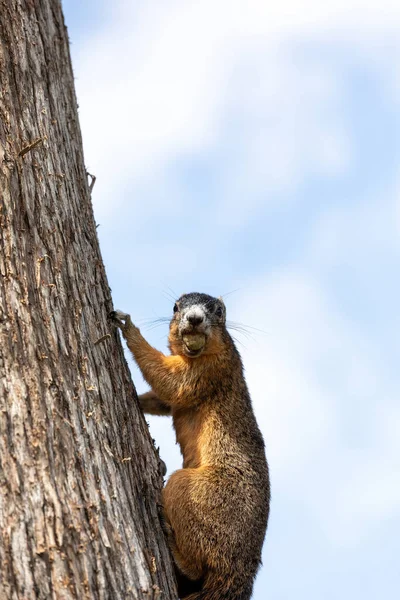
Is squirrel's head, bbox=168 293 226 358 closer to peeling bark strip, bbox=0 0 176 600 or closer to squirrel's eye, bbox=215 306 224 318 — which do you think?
squirrel's eye, bbox=215 306 224 318

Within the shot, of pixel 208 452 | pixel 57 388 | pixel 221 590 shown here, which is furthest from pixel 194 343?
pixel 57 388

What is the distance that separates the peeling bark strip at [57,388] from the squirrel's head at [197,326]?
4.98ft

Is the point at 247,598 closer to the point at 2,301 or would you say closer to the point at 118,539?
the point at 118,539

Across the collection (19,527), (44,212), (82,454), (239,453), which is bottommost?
(19,527)

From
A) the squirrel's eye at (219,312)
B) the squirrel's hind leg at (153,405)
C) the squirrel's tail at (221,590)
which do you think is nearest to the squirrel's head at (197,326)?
the squirrel's eye at (219,312)

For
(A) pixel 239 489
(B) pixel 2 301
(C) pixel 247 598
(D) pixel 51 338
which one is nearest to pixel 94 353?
(D) pixel 51 338

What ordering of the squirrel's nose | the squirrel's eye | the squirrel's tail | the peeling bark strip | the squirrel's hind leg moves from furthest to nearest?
the squirrel's eye, the squirrel's hind leg, the squirrel's nose, the squirrel's tail, the peeling bark strip

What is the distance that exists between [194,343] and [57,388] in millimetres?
2827

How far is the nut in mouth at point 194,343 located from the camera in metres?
7.67

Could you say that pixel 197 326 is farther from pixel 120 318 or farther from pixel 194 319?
pixel 120 318

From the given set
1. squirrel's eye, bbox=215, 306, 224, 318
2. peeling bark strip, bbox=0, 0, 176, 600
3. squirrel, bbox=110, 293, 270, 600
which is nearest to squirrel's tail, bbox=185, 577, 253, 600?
squirrel, bbox=110, 293, 270, 600

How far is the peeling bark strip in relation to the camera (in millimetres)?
4398

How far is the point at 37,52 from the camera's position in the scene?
6.63m

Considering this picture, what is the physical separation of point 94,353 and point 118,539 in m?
1.42
